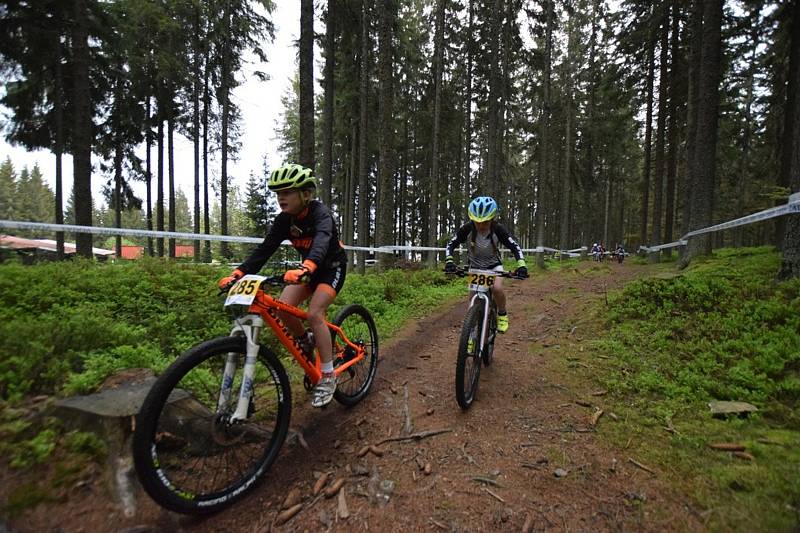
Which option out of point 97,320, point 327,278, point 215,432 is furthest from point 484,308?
point 97,320

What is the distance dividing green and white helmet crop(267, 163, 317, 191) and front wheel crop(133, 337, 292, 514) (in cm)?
149

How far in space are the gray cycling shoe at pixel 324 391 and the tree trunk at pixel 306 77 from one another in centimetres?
825

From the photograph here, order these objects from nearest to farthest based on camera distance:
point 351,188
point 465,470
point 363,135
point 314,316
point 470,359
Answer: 1. point 465,470
2. point 314,316
3. point 470,359
4. point 363,135
5. point 351,188

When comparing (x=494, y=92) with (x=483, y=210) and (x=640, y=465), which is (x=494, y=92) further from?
(x=640, y=465)

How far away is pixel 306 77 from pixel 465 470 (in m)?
10.5

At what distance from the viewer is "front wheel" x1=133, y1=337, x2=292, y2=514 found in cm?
259

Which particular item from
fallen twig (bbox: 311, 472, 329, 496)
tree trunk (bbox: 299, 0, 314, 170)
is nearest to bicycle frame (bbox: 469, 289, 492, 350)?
fallen twig (bbox: 311, 472, 329, 496)

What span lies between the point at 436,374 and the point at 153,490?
11.9 ft

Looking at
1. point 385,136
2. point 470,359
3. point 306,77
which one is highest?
point 306,77

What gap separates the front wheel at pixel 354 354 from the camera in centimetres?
407

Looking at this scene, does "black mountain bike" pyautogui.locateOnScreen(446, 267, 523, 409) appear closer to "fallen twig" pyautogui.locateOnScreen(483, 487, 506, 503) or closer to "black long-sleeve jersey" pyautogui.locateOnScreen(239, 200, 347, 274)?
"fallen twig" pyautogui.locateOnScreen(483, 487, 506, 503)

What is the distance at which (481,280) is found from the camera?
188 inches

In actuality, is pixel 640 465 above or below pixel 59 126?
below

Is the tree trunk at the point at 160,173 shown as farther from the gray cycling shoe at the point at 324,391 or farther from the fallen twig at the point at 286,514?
the fallen twig at the point at 286,514
